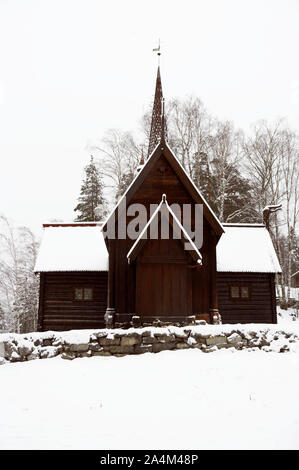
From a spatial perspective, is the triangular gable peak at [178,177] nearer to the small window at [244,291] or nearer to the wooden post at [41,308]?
the small window at [244,291]

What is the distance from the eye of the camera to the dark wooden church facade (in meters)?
13.1

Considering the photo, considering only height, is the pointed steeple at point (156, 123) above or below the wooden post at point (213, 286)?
above

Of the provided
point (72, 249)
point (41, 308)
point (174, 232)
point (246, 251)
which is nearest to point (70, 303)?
point (41, 308)

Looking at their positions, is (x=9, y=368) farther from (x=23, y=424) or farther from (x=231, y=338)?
(x=231, y=338)

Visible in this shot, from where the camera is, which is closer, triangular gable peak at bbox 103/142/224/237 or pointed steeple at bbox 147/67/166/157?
triangular gable peak at bbox 103/142/224/237

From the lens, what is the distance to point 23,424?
4.46m

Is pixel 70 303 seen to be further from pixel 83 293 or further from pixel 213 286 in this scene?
pixel 213 286

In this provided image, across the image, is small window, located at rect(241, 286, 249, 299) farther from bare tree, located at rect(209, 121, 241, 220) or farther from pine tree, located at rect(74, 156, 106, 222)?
pine tree, located at rect(74, 156, 106, 222)

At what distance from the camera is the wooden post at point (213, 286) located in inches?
565

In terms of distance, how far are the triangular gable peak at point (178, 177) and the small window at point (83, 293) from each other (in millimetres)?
3818

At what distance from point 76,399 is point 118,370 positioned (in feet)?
5.31

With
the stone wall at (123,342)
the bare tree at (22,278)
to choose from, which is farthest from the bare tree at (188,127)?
the stone wall at (123,342)

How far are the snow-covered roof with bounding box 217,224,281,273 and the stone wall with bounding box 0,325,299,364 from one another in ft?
28.4

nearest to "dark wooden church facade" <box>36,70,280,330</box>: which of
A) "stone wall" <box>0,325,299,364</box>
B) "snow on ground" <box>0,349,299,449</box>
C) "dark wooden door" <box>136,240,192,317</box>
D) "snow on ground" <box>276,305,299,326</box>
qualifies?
"dark wooden door" <box>136,240,192,317</box>
